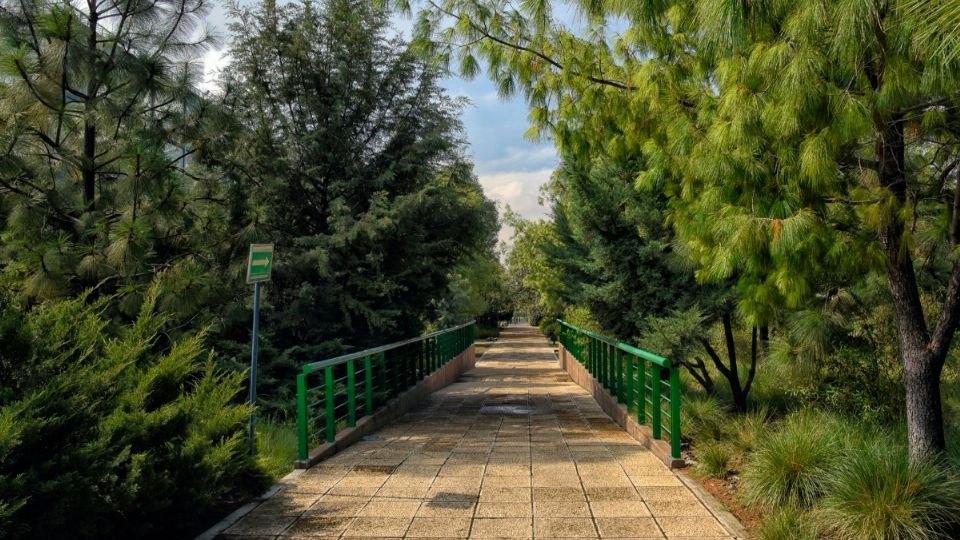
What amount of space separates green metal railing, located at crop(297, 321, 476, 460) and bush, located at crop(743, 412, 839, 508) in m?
3.70

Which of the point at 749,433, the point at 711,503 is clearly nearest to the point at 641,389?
the point at 749,433

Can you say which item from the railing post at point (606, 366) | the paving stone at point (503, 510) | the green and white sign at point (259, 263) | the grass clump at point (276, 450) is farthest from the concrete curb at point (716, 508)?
the railing post at point (606, 366)

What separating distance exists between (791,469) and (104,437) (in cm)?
416

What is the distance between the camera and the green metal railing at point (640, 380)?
18.4ft

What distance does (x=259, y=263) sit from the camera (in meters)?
5.96

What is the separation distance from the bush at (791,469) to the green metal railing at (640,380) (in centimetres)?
104

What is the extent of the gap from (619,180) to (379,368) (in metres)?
4.52

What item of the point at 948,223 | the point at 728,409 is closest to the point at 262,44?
the point at 728,409

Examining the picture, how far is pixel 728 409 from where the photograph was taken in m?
8.55

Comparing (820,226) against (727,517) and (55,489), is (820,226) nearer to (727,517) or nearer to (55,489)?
(727,517)

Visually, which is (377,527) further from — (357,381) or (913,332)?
(357,381)

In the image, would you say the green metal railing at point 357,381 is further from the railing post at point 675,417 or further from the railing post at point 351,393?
the railing post at point 675,417

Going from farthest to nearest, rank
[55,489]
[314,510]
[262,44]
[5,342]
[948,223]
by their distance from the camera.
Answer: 1. [262,44]
2. [948,223]
3. [314,510]
4. [5,342]
5. [55,489]

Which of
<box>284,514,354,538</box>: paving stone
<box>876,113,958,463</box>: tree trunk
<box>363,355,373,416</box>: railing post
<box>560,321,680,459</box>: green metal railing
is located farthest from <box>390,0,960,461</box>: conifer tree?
<box>363,355,373,416</box>: railing post
